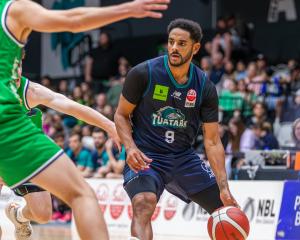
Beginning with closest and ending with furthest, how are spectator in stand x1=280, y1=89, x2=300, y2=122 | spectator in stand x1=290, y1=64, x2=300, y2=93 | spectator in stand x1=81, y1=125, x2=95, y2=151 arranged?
spectator in stand x1=280, y1=89, x2=300, y2=122
spectator in stand x1=81, y1=125, x2=95, y2=151
spectator in stand x1=290, y1=64, x2=300, y2=93

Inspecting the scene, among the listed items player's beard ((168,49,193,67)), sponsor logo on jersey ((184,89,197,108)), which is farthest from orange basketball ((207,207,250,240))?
player's beard ((168,49,193,67))

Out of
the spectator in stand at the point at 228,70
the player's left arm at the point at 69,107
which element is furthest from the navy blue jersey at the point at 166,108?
the spectator in stand at the point at 228,70

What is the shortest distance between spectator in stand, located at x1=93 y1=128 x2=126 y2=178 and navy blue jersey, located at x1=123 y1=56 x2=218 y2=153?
6931 millimetres

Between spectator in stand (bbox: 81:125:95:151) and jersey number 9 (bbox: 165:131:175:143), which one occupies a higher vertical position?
jersey number 9 (bbox: 165:131:175:143)

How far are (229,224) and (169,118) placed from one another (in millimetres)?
1142

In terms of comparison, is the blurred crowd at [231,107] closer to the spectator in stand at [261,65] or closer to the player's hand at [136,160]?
the spectator in stand at [261,65]

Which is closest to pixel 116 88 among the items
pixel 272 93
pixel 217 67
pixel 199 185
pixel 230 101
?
pixel 217 67

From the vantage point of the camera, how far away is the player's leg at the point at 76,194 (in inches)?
203

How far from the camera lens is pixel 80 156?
53.0ft

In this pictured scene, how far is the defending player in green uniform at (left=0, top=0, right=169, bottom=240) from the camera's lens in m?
5.15

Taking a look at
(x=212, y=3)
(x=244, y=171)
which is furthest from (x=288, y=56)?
(x=244, y=171)

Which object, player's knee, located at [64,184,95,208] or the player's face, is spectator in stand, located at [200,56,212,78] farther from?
player's knee, located at [64,184,95,208]

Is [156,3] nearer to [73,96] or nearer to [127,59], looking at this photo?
[73,96]

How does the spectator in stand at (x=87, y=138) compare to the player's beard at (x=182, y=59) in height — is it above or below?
below
